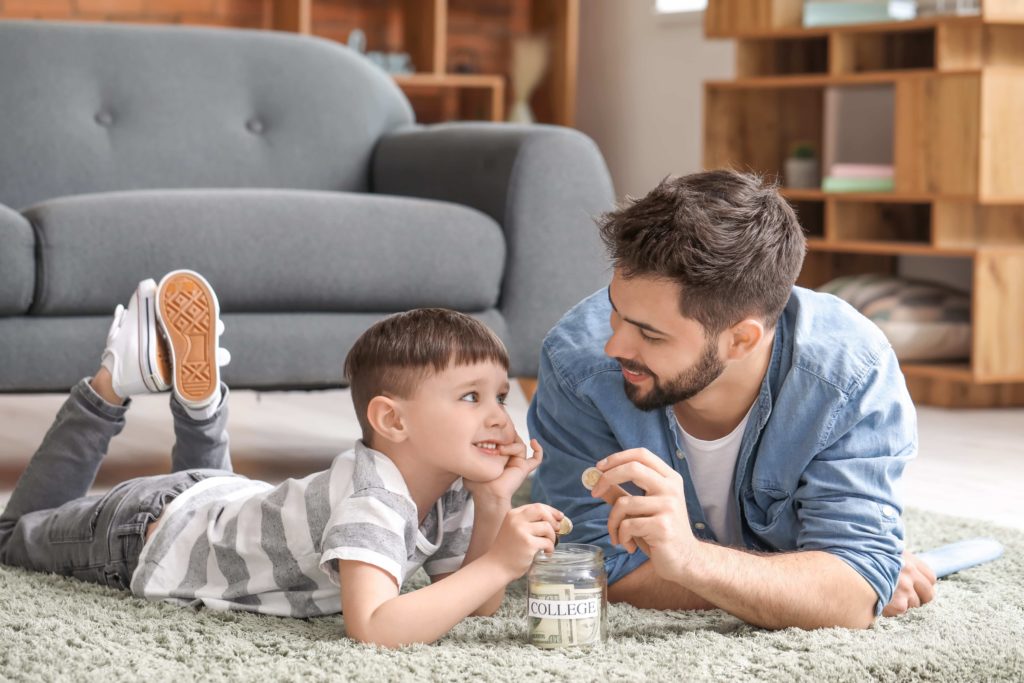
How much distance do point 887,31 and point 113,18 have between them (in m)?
2.70

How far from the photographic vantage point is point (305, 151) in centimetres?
335

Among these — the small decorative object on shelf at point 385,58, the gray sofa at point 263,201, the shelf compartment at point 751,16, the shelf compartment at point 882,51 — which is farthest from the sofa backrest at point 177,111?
the small decorative object on shelf at point 385,58

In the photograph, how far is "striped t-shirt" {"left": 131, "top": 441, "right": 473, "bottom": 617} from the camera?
1502 millimetres

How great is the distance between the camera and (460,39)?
560 centimetres

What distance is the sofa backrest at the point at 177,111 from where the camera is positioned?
10.3 ft

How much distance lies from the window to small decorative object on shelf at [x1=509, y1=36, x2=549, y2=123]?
490 mm

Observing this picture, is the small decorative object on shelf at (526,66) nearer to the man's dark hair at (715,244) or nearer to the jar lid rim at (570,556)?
the man's dark hair at (715,244)

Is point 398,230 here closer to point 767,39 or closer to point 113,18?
point 767,39

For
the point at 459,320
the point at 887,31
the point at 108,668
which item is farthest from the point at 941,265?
the point at 108,668

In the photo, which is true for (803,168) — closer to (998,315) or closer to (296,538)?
(998,315)

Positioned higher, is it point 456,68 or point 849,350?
point 456,68

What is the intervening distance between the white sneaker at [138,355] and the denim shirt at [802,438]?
1.84ft

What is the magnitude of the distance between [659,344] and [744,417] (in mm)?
174

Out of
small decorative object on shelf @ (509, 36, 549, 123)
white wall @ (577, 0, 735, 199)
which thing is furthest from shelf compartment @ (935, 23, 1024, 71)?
small decorative object on shelf @ (509, 36, 549, 123)
